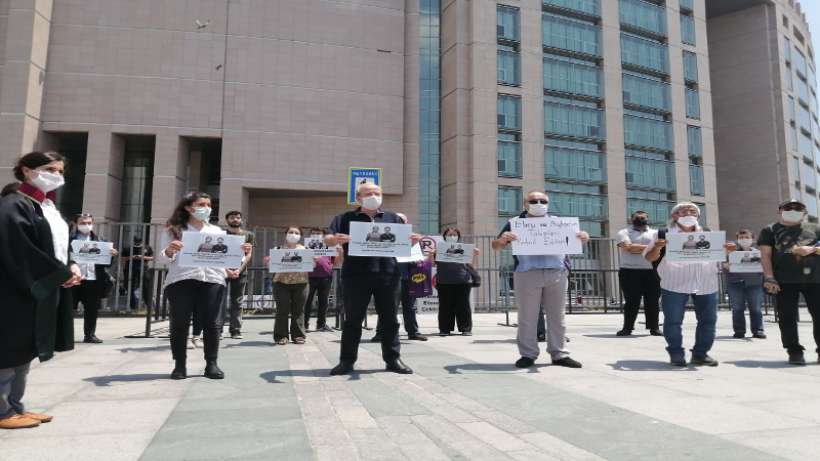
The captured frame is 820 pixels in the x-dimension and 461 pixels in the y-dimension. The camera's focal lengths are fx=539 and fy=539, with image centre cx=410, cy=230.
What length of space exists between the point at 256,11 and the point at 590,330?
92.8ft

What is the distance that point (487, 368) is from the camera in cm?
583

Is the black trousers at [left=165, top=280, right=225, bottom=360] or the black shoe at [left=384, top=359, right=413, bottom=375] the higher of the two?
the black trousers at [left=165, top=280, right=225, bottom=360]

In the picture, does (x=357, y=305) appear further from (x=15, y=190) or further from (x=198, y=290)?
(x=15, y=190)

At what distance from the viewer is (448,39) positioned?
34406 mm

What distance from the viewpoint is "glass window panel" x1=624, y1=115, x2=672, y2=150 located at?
3747 centimetres

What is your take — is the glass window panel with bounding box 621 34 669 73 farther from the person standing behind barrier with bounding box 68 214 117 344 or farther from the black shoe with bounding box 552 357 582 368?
the person standing behind barrier with bounding box 68 214 117 344

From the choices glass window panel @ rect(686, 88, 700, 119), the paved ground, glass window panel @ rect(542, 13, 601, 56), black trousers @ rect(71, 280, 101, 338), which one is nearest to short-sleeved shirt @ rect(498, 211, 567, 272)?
the paved ground

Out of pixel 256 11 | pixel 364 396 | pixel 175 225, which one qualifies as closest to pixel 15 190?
pixel 175 225

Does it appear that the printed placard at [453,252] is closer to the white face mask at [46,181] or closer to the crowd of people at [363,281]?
the crowd of people at [363,281]

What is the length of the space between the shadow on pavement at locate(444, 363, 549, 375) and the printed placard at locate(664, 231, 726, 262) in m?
1.96

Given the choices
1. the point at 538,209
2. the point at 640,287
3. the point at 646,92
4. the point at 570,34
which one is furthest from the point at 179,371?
the point at 646,92

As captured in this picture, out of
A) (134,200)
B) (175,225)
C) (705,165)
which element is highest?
(705,165)

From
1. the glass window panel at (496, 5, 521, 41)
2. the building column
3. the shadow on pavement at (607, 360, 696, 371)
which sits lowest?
the shadow on pavement at (607, 360, 696, 371)

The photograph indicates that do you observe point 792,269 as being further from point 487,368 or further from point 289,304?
point 289,304
